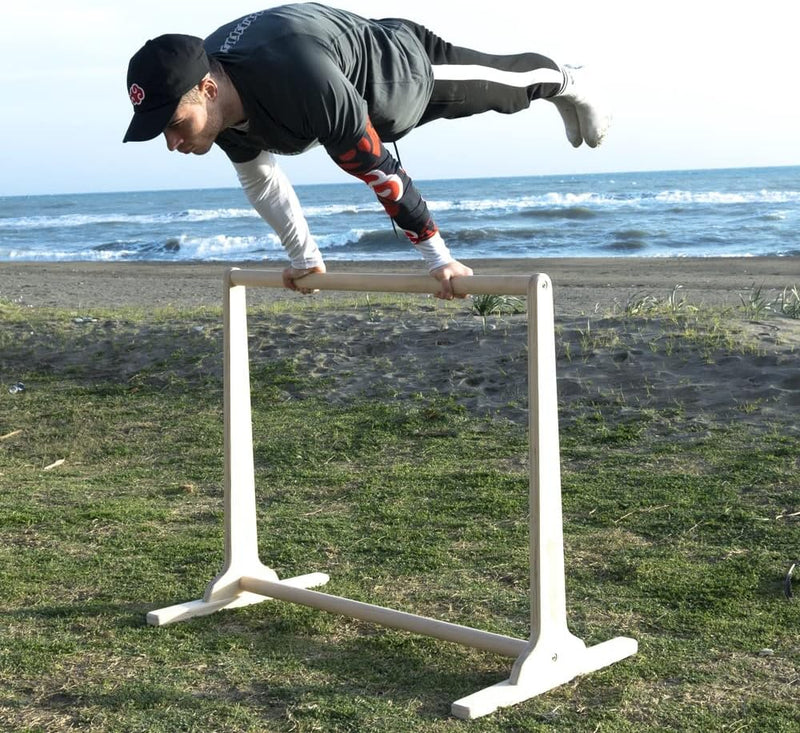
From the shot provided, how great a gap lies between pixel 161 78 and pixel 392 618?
5.88ft

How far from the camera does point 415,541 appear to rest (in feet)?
15.4

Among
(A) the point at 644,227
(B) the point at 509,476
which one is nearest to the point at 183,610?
(B) the point at 509,476

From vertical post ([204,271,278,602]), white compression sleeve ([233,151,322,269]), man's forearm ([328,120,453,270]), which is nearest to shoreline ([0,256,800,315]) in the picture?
vertical post ([204,271,278,602])

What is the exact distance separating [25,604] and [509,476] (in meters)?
2.46

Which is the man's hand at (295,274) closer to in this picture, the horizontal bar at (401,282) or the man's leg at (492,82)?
the horizontal bar at (401,282)

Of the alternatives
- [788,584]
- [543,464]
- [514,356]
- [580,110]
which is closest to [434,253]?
[543,464]

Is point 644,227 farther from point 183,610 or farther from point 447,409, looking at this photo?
point 183,610

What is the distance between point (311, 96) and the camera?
308cm

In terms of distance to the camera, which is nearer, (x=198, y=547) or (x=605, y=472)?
(x=198, y=547)

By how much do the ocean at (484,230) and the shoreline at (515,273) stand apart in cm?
221

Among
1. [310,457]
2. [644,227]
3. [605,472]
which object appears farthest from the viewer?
[644,227]

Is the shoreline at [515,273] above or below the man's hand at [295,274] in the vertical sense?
below

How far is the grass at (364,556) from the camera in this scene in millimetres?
3186

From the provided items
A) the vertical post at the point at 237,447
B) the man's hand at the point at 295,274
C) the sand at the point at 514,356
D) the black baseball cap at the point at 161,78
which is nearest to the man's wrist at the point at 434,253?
the man's hand at the point at 295,274
